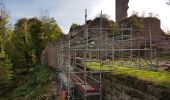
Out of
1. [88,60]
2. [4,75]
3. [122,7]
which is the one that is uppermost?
[122,7]

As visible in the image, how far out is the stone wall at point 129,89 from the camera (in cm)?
648

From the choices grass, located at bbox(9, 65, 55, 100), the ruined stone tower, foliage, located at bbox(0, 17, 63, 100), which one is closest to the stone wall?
grass, located at bbox(9, 65, 55, 100)

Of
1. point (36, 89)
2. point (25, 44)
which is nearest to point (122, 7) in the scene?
point (25, 44)

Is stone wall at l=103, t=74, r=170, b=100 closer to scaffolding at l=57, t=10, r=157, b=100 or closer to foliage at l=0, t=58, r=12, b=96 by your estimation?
scaffolding at l=57, t=10, r=157, b=100

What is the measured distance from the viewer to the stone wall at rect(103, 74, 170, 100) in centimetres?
648

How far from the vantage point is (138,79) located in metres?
7.59

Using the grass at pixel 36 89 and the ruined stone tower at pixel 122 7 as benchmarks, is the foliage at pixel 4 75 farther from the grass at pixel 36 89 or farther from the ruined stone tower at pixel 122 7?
the ruined stone tower at pixel 122 7

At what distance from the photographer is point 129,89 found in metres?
8.02

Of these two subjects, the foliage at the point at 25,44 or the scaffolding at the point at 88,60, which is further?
the foliage at the point at 25,44

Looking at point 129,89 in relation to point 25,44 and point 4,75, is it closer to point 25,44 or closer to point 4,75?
point 4,75

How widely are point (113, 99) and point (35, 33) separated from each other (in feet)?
109

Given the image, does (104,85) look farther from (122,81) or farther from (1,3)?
(1,3)

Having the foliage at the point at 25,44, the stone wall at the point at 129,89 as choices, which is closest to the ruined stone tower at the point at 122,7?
the foliage at the point at 25,44

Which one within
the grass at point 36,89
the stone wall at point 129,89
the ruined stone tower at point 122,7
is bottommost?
the grass at point 36,89
